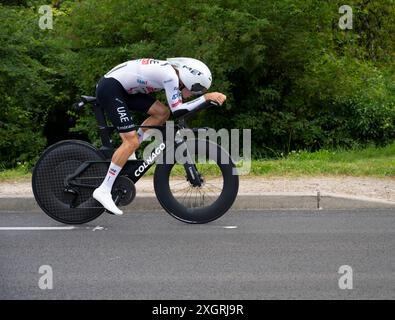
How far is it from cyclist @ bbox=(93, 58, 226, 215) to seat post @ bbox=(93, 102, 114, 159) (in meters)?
0.13

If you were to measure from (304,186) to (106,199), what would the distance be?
303 cm

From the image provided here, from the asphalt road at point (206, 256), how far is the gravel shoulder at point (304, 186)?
641 millimetres

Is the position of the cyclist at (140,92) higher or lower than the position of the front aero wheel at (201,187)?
higher

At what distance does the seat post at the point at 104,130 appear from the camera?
24.4 ft

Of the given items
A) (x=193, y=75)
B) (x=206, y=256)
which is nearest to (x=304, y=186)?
(x=193, y=75)

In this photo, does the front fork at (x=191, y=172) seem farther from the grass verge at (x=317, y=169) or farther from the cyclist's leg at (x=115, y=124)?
the grass verge at (x=317, y=169)

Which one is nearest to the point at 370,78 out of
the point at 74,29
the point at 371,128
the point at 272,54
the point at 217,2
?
the point at 371,128

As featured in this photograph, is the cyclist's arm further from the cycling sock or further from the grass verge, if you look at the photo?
the grass verge

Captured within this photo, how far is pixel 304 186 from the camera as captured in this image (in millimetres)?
9375

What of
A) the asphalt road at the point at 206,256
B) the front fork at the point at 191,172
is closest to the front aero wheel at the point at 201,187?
the front fork at the point at 191,172

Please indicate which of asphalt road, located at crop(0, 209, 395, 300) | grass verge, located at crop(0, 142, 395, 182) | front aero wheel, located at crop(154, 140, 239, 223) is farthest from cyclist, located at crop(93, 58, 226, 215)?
grass verge, located at crop(0, 142, 395, 182)

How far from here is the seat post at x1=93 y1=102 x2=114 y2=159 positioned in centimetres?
743

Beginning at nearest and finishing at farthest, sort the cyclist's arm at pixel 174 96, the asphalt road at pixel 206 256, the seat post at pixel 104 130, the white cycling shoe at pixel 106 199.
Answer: the asphalt road at pixel 206 256, the cyclist's arm at pixel 174 96, the white cycling shoe at pixel 106 199, the seat post at pixel 104 130

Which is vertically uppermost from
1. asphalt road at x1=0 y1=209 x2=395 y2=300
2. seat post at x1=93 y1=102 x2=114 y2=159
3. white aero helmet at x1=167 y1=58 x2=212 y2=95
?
white aero helmet at x1=167 y1=58 x2=212 y2=95
